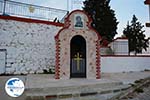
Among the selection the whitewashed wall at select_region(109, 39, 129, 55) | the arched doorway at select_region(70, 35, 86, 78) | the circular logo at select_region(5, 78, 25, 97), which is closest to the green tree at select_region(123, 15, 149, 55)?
the whitewashed wall at select_region(109, 39, 129, 55)

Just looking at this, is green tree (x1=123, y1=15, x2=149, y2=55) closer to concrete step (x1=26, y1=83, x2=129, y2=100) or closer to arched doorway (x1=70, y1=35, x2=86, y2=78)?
arched doorway (x1=70, y1=35, x2=86, y2=78)

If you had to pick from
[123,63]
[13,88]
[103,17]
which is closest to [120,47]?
[123,63]

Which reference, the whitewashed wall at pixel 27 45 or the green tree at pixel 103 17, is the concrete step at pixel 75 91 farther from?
the green tree at pixel 103 17

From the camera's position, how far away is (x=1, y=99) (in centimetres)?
776

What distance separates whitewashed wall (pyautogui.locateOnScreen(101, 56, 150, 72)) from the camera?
57.7 feet

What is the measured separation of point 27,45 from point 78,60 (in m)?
4.45

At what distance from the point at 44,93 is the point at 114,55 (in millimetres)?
9995

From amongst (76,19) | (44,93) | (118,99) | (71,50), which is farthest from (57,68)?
(118,99)

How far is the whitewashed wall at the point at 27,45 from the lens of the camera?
15.6 m

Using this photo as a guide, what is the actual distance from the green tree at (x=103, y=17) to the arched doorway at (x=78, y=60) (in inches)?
382

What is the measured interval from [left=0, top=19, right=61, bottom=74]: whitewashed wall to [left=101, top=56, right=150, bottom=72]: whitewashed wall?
406 centimetres

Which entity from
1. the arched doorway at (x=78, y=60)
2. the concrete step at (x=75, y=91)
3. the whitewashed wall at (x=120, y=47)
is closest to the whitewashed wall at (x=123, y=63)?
the whitewashed wall at (x=120, y=47)

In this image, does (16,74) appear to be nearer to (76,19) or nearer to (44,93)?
(76,19)

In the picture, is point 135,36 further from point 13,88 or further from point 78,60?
point 13,88
